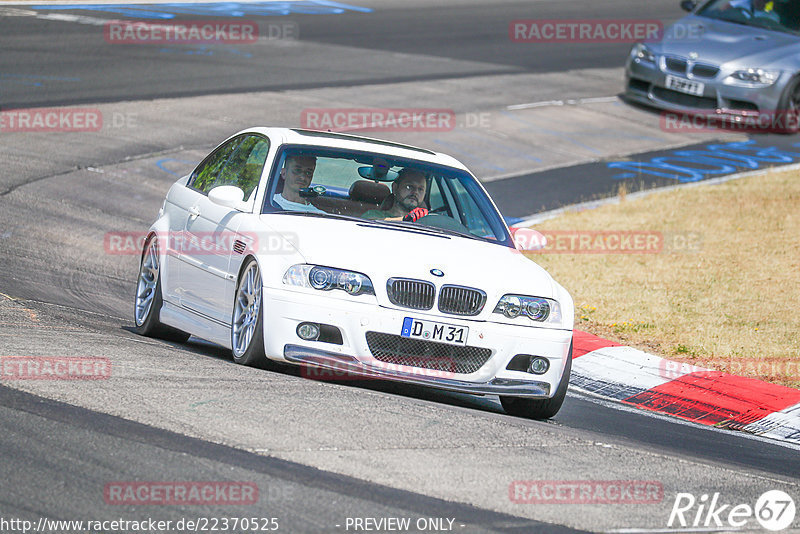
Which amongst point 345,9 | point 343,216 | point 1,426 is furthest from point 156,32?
point 1,426

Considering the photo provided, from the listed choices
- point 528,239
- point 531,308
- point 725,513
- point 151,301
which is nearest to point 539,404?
point 531,308

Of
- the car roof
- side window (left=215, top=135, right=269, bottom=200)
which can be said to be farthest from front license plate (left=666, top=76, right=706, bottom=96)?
side window (left=215, top=135, right=269, bottom=200)

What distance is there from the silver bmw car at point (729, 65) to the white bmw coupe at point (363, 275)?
1214 centimetres

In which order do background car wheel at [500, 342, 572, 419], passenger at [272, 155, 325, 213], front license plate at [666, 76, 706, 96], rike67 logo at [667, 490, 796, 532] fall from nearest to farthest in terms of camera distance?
rike67 logo at [667, 490, 796, 532] < background car wheel at [500, 342, 572, 419] < passenger at [272, 155, 325, 213] < front license plate at [666, 76, 706, 96]

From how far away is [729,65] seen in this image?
784 inches

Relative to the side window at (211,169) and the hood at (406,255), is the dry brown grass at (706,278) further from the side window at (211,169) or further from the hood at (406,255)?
the side window at (211,169)

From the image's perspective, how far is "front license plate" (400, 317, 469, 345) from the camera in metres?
7.21

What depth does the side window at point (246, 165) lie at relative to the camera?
8508mm

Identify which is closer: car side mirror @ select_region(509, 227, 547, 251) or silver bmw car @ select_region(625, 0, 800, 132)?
car side mirror @ select_region(509, 227, 547, 251)

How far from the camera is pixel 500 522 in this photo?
17.2 feet

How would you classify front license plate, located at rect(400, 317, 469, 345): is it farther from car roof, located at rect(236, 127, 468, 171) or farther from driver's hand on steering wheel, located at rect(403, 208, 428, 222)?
car roof, located at rect(236, 127, 468, 171)

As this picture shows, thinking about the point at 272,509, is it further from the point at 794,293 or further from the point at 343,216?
the point at 794,293

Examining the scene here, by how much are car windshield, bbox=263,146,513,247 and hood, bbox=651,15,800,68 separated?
12365mm

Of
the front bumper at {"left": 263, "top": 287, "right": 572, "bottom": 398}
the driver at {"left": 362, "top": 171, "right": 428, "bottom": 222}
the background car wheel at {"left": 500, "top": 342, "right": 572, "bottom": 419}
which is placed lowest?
the background car wheel at {"left": 500, "top": 342, "right": 572, "bottom": 419}
